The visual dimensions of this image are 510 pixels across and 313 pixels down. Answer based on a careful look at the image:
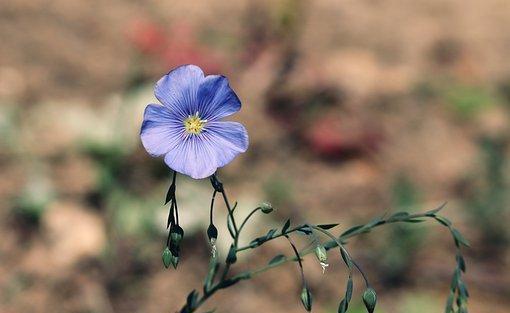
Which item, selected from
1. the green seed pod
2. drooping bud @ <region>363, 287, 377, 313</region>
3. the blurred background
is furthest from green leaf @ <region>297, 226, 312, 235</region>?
the blurred background

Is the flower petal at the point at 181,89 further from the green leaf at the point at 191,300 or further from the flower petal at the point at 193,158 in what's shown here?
the green leaf at the point at 191,300

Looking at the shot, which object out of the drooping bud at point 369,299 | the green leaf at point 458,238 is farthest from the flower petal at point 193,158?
the green leaf at point 458,238

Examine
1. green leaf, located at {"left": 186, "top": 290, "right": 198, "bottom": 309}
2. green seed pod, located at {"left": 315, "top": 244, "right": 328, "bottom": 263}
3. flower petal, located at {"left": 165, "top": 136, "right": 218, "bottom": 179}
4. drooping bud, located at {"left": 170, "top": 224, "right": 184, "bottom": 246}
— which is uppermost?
flower petal, located at {"left": 165, "top": 136, "right": 218, "bottom": 179}

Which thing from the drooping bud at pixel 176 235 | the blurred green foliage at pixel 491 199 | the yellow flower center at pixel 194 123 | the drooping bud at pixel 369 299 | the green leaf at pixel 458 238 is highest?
the yellow flower center at pixel 194 123

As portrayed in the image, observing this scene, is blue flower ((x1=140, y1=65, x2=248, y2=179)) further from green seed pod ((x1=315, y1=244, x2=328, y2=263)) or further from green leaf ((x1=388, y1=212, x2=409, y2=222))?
green leaf ((x1=388, y1=212, x2=409, y2=222))

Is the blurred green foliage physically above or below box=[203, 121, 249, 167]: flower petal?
below

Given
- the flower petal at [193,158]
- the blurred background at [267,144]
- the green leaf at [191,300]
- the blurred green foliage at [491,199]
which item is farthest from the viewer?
the blurred green foliage at [491,199]

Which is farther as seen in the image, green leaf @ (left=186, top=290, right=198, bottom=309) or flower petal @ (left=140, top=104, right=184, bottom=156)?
green leaf @ (left=186, top=290, right=198, bottom=309)
